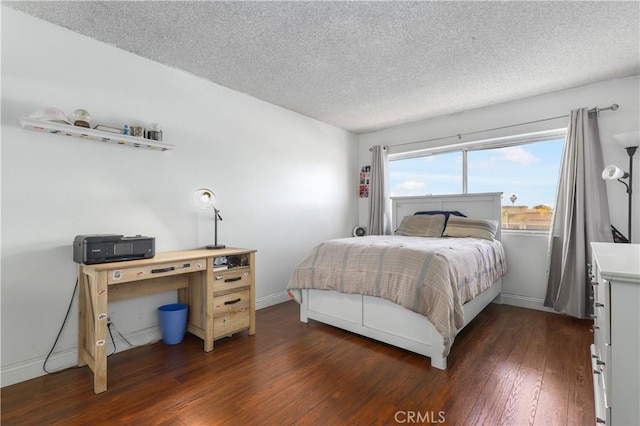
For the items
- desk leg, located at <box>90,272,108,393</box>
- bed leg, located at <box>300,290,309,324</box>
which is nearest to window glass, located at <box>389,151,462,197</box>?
bed leg, located at <box>300,290,309,324</box>

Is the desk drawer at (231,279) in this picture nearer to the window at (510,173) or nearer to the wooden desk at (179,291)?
the wooden desk at (179,291)

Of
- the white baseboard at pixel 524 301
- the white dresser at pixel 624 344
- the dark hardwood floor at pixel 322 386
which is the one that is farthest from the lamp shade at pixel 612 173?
the white dresser at pixel 624 344

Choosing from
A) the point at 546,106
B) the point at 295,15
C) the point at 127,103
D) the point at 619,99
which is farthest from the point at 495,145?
the point at 127,103

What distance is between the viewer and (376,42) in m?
2.25

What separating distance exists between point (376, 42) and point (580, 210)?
2.53m

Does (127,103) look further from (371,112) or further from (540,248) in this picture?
(540,248)

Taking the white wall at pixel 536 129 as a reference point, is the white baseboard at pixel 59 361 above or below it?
below

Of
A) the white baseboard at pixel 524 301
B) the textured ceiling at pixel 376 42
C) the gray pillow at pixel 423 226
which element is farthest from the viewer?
the gray pillow at pixel 423 226

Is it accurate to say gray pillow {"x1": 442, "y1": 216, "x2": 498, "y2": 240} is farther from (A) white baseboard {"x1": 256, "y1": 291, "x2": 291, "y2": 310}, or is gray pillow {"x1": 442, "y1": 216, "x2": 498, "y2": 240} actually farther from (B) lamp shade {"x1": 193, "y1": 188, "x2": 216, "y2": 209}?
A: (B) lamp shade {"x1": 193, "y1": 188, "x2": 216, "y2": 209}

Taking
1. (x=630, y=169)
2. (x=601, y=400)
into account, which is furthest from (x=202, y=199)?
(x=630, y=169)

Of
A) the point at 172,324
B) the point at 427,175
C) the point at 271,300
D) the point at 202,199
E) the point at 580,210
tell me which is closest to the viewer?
the point at 172,324

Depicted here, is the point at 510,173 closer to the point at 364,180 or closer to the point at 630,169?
the point at 630,169

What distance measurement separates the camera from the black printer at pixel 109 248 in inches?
73.5

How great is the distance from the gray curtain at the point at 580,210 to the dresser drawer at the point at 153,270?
11.2 feet
